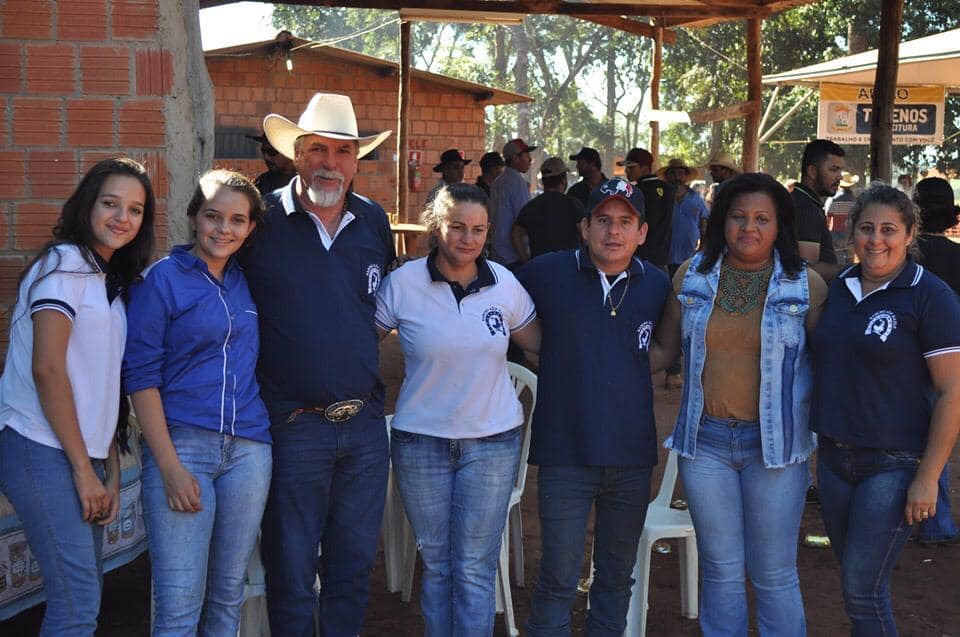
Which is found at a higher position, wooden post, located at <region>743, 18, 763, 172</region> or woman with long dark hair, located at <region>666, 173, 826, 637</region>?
wooden post, located at <region>743, 18, 763, 172</region>

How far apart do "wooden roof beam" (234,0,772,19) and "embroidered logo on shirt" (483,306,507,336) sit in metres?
8.33

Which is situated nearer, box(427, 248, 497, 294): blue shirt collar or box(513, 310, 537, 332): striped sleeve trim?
box(427, 248, 497, 294): blue shirt collar

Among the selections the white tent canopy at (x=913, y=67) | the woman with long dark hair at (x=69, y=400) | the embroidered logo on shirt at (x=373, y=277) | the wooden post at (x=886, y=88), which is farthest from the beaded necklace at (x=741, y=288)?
the white tent canopy at (x=913, y=67)

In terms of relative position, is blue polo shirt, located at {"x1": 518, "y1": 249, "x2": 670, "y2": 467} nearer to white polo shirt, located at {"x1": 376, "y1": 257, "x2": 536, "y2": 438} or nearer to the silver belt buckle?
white polo shirt, located at {"x1": 376, "y1": 257, "x2": 536, "y2": 438}

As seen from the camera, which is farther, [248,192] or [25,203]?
[25,203]

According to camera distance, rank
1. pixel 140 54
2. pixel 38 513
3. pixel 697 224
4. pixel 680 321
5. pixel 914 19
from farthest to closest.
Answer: pixel 914 19 < pixel 697 224 < pixel 140 54 < pixel 680 321 < pixel 38 513

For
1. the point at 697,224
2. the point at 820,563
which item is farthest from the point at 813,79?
the point at 820,563

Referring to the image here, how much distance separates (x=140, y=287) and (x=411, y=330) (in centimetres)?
87

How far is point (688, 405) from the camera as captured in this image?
381cm

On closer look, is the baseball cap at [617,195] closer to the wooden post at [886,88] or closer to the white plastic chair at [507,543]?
the white plastic chair at [507,543]

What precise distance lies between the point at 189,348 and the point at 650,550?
2.15 metres

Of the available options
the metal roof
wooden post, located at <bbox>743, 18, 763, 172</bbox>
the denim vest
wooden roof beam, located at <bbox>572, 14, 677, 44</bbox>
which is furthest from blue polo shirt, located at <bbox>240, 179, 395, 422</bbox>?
the metal roof

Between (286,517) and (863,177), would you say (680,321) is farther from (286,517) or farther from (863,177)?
(863,177)

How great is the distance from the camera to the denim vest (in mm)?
3656
